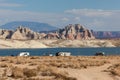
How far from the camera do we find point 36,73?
92.5ft

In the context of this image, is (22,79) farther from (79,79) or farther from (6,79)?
(79,79)

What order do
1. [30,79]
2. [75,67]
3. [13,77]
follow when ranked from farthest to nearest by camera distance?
[75,67] < [13,77] < [30,79]

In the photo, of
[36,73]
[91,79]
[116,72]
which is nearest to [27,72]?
[36,73]

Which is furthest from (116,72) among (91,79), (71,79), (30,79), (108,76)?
(30,79)

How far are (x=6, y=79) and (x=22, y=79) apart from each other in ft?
3.36

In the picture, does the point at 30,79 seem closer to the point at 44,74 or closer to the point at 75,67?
the point at 44,74

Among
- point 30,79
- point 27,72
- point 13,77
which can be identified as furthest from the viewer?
point 27,72

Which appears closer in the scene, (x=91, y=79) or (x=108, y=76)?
(x=91, y=79)

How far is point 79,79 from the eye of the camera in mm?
26141

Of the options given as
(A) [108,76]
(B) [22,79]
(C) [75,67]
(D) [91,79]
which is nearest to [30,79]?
(B) [22,79]

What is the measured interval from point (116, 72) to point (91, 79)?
3.56m

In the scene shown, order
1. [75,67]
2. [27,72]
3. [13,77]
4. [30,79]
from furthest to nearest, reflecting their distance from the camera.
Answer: [75,67] → [27,72] → [13,77] → [30,79]

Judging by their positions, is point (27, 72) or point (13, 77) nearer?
point (13, 77)

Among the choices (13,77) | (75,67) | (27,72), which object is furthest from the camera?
(75,67)
